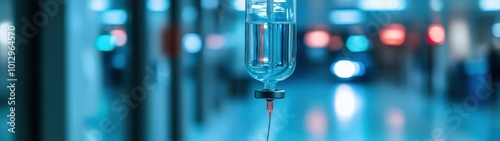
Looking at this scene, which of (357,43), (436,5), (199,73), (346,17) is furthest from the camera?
(346,17)

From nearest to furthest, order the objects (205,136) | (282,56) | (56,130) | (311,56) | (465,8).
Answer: (56,130), (282,56), (205,136), (465,8), (311,56)

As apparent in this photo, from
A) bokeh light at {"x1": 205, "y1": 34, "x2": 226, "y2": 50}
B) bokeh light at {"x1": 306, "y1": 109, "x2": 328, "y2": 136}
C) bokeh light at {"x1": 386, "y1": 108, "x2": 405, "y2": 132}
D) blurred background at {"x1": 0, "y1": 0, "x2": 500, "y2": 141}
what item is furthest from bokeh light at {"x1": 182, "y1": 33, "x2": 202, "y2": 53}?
bokeh light at {"x1": 386, "y1": 108, "x2": 405, "y2": 132}

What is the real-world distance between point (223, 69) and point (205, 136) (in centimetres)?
116

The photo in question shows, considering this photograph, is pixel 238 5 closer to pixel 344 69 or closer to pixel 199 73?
pixel 199 73

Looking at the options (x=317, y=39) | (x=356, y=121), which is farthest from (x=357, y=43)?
(x=356, y=121)

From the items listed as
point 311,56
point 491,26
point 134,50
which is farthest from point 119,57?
point 311,56

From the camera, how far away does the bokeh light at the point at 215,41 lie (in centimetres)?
360

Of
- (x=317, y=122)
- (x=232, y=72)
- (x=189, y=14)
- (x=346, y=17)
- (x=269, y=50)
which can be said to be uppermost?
(x=346, y=17)

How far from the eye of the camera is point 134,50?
2.35m

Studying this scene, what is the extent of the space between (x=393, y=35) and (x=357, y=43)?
0.49 metres

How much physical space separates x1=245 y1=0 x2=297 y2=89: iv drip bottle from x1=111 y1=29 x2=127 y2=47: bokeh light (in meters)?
0.67

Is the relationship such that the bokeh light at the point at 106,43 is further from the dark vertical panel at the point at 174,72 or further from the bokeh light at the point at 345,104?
the bokeh light at the point at 345,104

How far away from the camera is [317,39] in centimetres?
507

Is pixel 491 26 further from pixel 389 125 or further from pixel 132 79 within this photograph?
pixel 132 79
